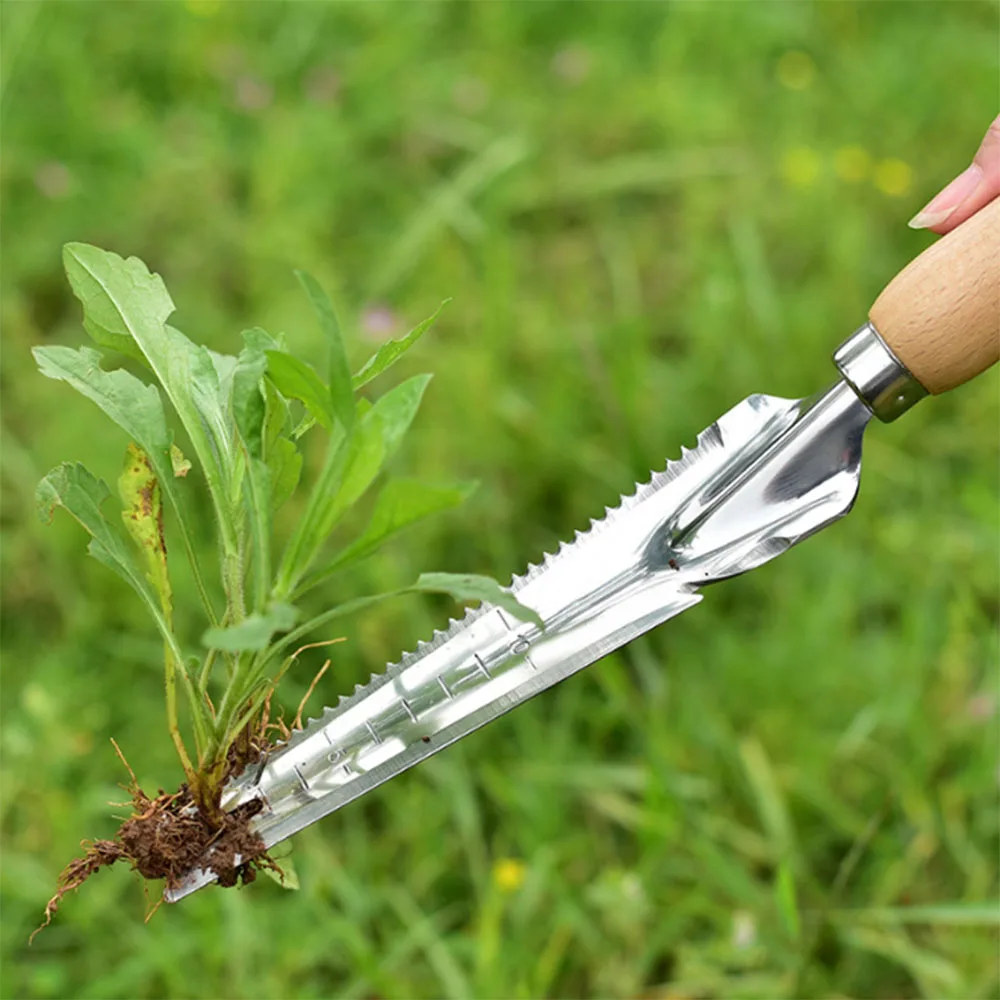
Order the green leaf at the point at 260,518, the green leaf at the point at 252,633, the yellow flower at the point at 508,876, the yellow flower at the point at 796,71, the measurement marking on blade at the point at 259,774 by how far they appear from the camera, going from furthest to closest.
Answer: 1. the yellow flower at the point at 796,71
2. the yellow flower at the point at 508,876
3. the measurement marking on blade at the point at 259,774
4. the green leaf at the point at 260,518
5. the green leaf at the point at 252,633

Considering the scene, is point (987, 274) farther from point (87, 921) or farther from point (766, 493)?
point (87, 921)

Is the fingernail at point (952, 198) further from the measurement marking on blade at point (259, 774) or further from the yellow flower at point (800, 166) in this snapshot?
the yellow flower at point (800, 166)

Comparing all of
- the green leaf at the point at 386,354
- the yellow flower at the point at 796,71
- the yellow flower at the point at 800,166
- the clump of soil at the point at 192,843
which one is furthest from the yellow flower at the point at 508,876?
the yellow flower at the point at 796,71

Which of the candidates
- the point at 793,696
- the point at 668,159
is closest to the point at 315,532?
the point at 793,696

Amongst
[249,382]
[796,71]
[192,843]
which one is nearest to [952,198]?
[249,382]

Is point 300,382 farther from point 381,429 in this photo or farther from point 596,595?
point 596,595

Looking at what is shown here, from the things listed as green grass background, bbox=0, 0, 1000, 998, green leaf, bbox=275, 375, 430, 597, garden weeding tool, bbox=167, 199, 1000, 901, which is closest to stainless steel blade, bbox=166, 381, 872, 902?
garden weeding tool, bbox=167, 199, 1000, 901
